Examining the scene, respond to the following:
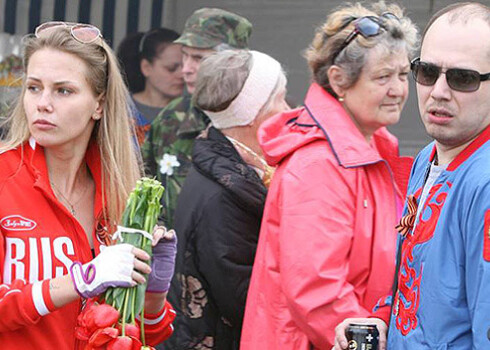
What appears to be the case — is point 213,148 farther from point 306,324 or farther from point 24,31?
point 24,31

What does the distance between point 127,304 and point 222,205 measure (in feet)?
3.71

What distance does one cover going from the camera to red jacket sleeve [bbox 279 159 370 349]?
3.21 meters

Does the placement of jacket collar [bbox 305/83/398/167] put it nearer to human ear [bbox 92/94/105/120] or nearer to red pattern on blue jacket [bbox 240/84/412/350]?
red pattern on blue jacket [bbox 240/84/412/350]

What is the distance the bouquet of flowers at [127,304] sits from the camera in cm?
268

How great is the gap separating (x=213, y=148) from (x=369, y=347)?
1518mm

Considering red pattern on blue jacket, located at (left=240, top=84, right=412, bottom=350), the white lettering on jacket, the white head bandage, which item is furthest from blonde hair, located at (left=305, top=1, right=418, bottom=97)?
the white lettering on jacket

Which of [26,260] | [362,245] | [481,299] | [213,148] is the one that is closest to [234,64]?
[213,148]

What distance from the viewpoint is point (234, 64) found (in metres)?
4.15

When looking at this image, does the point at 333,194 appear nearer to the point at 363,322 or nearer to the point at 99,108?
the point at 363,322

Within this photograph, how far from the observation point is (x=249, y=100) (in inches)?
160

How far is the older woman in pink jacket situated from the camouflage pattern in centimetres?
158

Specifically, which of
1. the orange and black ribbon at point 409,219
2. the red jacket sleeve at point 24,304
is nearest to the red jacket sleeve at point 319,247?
the orange and black ribbon at point 409,219

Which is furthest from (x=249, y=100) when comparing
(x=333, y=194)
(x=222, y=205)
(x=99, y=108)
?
(x=99, y=108)

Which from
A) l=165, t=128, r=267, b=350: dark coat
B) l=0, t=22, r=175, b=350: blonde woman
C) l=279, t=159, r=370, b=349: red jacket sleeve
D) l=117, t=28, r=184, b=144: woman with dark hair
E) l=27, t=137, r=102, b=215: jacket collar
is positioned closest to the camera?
l=0, t=22, r=175, b=350: blonde woman
